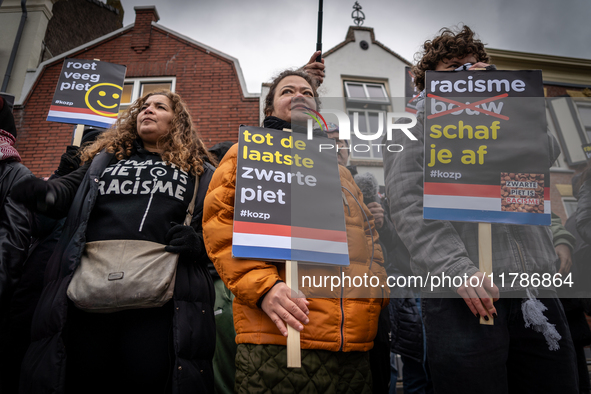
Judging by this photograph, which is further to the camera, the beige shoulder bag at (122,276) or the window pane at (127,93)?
the window pane at (127,93)

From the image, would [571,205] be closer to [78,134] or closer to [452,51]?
[452,51]

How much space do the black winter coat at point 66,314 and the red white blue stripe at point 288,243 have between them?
50 centimetres

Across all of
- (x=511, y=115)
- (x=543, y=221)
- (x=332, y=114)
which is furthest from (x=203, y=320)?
(x=511, y=115)

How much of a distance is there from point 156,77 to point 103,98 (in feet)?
14.9

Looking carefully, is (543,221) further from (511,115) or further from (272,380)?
(272,380)

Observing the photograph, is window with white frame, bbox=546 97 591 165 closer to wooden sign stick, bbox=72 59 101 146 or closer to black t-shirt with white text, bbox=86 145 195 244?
black t-shirt with white text, bbox=86 145 195 244

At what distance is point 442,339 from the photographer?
1.48 m

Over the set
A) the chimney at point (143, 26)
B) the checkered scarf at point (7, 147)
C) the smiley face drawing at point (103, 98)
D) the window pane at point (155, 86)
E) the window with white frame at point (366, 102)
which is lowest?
the checkered scarf at point (7, 147)

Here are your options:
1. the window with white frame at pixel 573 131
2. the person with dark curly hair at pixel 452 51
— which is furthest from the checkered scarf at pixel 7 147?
the window with white frame at pixel 573 131

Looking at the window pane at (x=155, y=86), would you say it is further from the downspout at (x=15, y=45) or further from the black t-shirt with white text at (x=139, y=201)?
the black t-shirt with white text at (x=139, y=201)

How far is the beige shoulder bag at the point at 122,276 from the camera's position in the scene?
61.7 inches

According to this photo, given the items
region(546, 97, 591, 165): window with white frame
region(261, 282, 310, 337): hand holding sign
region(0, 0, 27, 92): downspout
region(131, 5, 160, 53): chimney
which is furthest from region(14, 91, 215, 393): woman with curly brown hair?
region(0, 0, 27, 92): downspout

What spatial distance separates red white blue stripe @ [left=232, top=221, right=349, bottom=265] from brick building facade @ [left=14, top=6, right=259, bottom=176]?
575 centimetres

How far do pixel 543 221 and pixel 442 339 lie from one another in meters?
0.62
